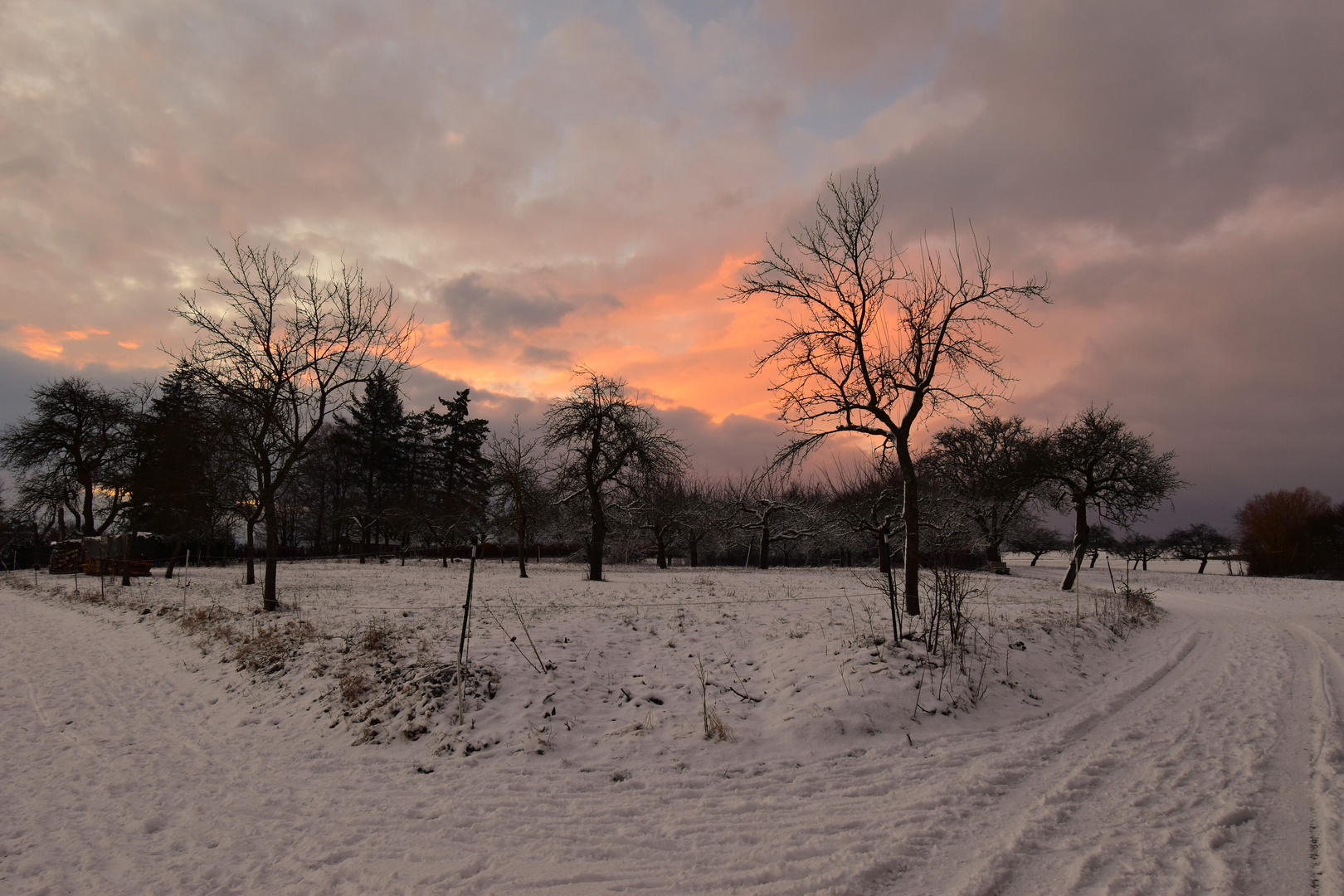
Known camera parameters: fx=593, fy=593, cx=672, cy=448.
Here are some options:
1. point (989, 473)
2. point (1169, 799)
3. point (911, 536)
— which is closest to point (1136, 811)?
point (1169, 799)

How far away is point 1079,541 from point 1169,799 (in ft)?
70.3

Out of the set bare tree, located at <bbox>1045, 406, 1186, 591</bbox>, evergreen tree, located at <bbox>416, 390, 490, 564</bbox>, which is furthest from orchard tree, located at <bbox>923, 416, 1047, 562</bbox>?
evergreen tree, located at <bbox>416, 390, 490, 564</bbox>

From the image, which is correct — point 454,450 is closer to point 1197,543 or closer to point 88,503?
point 88,503

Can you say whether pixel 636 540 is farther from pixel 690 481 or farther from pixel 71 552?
pixel 71 552

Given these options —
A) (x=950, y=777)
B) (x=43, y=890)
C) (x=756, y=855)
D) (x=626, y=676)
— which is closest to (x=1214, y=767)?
(x=950, y=777)

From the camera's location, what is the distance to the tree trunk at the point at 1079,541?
73.2 ft

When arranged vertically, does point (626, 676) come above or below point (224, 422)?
below

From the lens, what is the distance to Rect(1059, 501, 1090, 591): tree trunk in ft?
73.2

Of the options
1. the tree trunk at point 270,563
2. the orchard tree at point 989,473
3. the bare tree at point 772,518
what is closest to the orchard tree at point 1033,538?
the orchard tree at point 989,473

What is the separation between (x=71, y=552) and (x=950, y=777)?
48.1 metres

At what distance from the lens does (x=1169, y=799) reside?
488 cm

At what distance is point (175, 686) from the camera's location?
398 inches

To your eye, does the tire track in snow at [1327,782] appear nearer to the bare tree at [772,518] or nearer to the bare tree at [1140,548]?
the bare tree at [772,518]

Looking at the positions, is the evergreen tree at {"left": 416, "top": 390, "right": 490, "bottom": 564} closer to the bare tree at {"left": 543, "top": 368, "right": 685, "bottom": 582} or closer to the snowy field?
the bare tree at {"left": 543, "top": 368, "right": 685, "bottom": 582}
